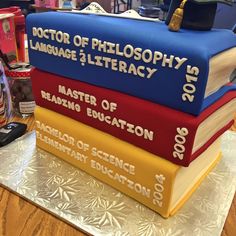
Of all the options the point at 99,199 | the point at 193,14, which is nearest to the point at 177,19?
the point at 193,14

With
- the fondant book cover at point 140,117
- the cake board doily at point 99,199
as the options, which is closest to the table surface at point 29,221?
the cake board doily at point 99,199

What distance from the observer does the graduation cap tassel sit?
39 centimetres

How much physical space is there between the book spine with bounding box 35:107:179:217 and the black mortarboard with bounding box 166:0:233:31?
0.19 meters

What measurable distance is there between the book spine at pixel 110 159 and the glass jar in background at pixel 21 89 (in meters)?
0.15

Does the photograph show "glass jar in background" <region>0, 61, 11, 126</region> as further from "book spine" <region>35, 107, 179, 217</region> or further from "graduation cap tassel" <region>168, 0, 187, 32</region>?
"graduation cap tassel" <region>168, 0, 187, 32</region>

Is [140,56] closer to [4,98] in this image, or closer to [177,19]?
[177,19]

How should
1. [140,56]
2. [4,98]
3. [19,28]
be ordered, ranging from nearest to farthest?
[140,56] < [4,98] < [19,28]

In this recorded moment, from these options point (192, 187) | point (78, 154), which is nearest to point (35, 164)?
point (78, 154)

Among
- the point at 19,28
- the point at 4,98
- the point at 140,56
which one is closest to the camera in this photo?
the point at 140,56

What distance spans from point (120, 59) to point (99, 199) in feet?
0.74

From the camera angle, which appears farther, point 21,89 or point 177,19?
point 21,89

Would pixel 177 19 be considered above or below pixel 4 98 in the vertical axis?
above

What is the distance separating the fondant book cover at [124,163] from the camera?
1.42 feet

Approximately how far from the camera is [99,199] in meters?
0.47
